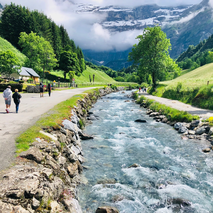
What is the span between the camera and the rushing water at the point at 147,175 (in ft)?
22.1

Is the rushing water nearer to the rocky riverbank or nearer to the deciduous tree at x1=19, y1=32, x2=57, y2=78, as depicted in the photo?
the rocky riverbank

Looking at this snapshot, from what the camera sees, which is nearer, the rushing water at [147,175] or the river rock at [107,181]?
the rushing water at [147,175]

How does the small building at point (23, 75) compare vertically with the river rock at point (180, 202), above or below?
above

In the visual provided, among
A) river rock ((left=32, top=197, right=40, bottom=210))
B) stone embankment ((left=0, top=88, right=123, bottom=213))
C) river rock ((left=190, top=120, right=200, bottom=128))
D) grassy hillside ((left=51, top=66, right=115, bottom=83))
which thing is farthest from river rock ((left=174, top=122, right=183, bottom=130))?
grassy hillside ((left=51, top=66, right=115, bottom=83))

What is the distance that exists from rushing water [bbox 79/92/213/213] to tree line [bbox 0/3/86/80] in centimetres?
7351

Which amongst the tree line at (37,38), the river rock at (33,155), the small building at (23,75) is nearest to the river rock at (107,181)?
the river rock at (33,155)

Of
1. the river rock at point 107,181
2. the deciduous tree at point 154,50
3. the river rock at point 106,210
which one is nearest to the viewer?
the river rock at point 106,210

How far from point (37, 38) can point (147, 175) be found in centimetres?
8698

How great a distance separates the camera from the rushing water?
6750 mm

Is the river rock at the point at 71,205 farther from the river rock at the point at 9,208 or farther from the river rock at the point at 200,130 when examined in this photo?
the river rock at the point at 200,130

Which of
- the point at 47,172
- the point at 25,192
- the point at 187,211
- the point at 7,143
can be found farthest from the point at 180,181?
the point at 7,143

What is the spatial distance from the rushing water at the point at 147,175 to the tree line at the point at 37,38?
73.5 metres

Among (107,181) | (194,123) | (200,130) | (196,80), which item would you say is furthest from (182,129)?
(196,80)

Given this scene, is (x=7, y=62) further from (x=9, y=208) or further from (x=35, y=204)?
(x=9, y=208)
